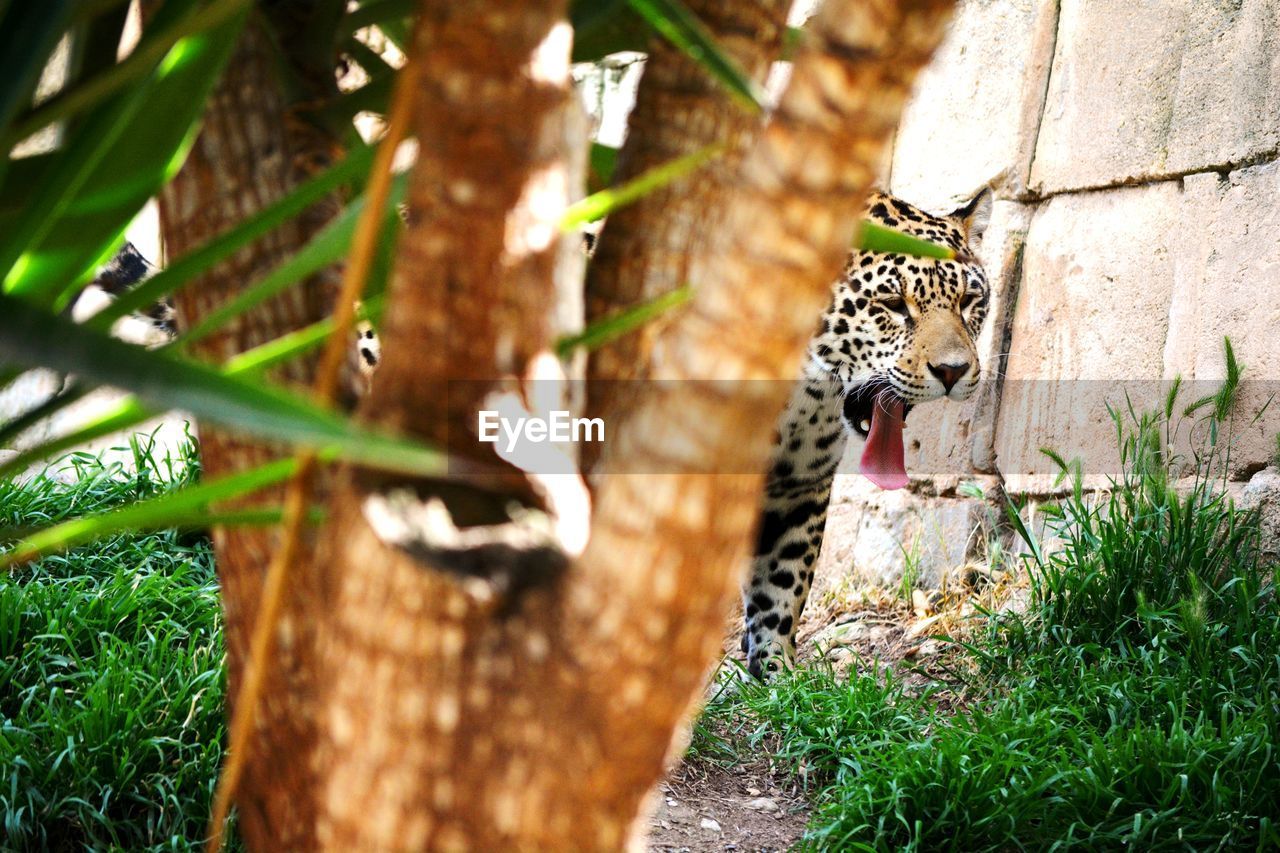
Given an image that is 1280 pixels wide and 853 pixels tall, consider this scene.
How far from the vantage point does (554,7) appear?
814mm

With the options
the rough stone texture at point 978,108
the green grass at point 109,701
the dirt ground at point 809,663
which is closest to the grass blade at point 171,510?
the green grass at point 109,701

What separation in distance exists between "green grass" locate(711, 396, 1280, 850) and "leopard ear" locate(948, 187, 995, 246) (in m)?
0.87

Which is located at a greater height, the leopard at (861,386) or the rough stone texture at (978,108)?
the rough stone texture at (978,108)

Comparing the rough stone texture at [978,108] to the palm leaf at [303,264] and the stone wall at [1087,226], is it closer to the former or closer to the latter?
the stone wall at [1087,226]

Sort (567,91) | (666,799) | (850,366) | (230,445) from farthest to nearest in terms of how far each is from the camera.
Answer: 1. (850,366)
2. (666,799)
3. (230,445)
4. (567,91)

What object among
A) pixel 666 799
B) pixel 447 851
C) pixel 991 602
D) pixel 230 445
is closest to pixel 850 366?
pixel 991 602

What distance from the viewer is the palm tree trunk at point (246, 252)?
1115 millimetres

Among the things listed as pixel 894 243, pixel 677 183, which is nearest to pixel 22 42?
pixel 677 183

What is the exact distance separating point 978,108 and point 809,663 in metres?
2.56

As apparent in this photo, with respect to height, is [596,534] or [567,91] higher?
[567,91]

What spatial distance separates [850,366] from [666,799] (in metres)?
1.73

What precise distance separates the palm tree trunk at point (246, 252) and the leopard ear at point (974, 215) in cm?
375

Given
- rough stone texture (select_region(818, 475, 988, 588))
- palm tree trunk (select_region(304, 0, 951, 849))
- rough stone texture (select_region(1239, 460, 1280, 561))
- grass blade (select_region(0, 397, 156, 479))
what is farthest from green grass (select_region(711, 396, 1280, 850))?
grass blade (select_region(0, 397, 156, 479))

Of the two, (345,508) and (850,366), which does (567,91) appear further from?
(850,366)
